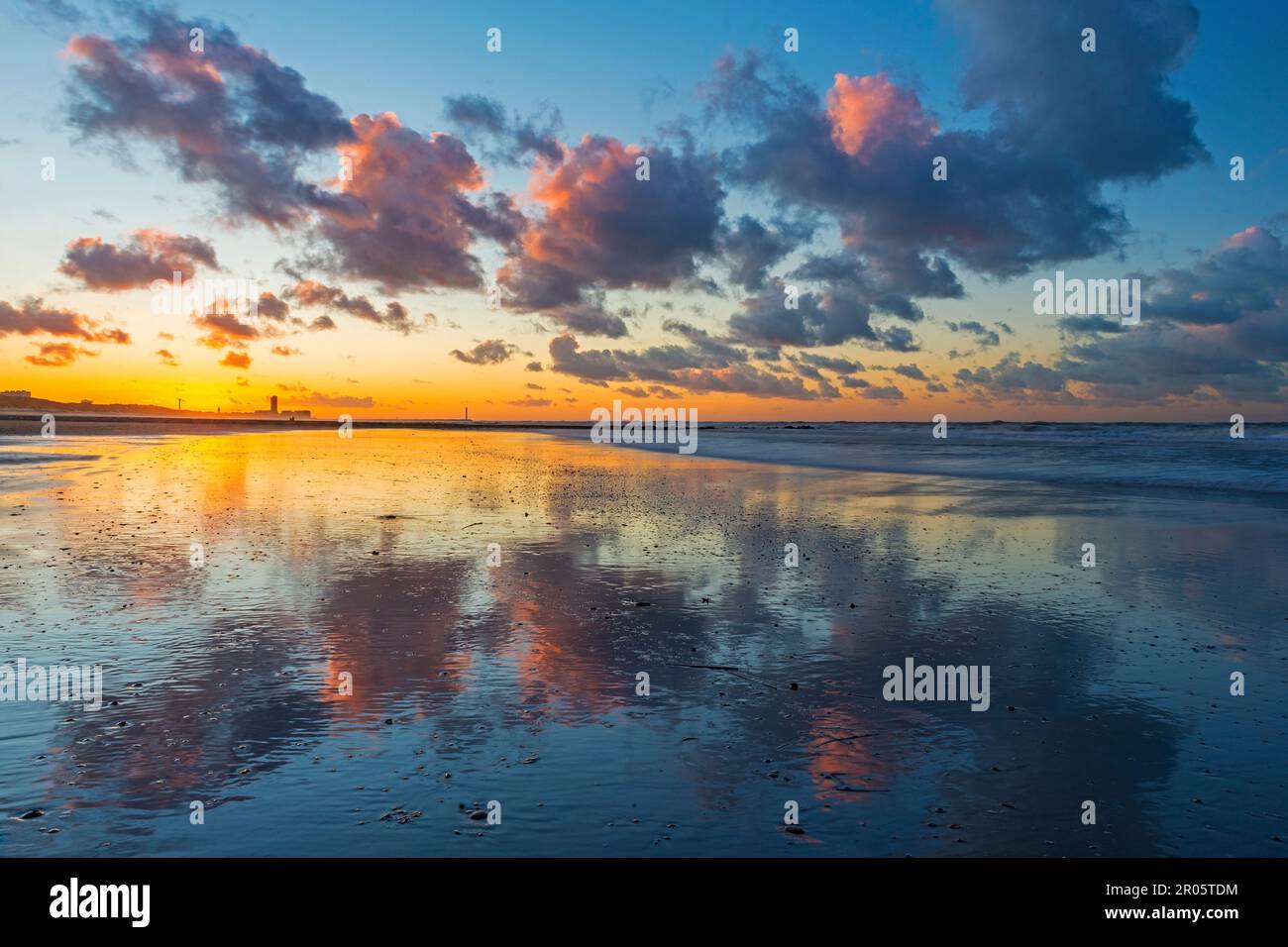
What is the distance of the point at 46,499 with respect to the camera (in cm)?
2817

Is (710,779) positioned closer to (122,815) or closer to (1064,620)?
(122,815)

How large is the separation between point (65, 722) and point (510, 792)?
4778 mm

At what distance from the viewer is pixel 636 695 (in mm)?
8984

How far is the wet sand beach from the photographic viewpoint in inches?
236

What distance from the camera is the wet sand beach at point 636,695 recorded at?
6.00 metres

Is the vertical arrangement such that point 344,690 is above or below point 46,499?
below

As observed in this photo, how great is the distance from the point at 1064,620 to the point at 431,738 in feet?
31.3
